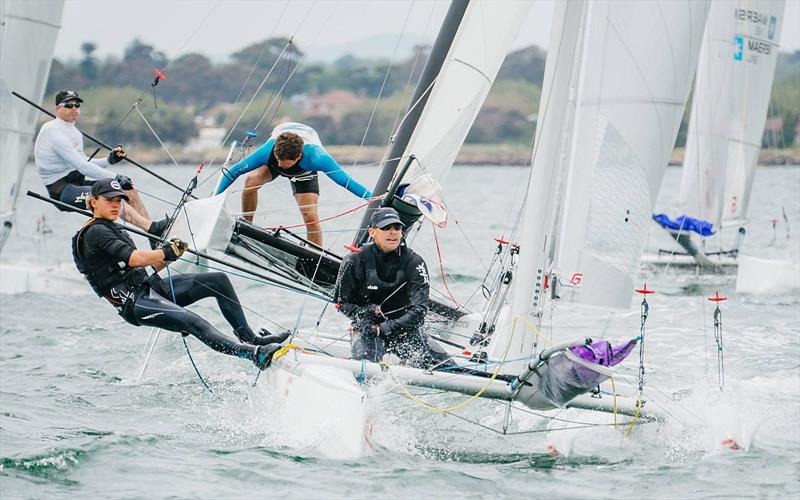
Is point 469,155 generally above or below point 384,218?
above

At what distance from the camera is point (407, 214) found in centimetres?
745

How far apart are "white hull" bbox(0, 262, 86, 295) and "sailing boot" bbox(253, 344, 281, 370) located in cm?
641

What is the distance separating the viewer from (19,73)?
10.5 m

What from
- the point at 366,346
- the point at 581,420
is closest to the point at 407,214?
the point at 366,346

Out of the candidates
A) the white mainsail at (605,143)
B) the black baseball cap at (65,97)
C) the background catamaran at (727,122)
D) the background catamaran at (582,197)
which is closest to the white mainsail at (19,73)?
the black baseball cap at (65,97)

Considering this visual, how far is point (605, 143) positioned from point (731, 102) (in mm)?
9177

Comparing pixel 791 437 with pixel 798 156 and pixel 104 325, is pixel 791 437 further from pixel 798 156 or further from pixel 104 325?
pixel 798 156

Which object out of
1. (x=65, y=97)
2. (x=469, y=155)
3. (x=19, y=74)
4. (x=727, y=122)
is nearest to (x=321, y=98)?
(x=469, y=155)

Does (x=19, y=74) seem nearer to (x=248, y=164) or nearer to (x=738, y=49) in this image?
(x=248, y=164)

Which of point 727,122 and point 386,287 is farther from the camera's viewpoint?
point 727,122

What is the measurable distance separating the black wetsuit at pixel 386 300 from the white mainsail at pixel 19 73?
4960 mm

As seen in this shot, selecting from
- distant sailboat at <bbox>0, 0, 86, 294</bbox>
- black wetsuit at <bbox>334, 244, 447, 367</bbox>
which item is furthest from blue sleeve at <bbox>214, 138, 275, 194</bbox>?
distant sailboat at <bbox>0, 0, 86, 294</bbox>

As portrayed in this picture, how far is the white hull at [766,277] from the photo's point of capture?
13.1m

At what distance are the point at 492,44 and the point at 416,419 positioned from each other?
2.43m
